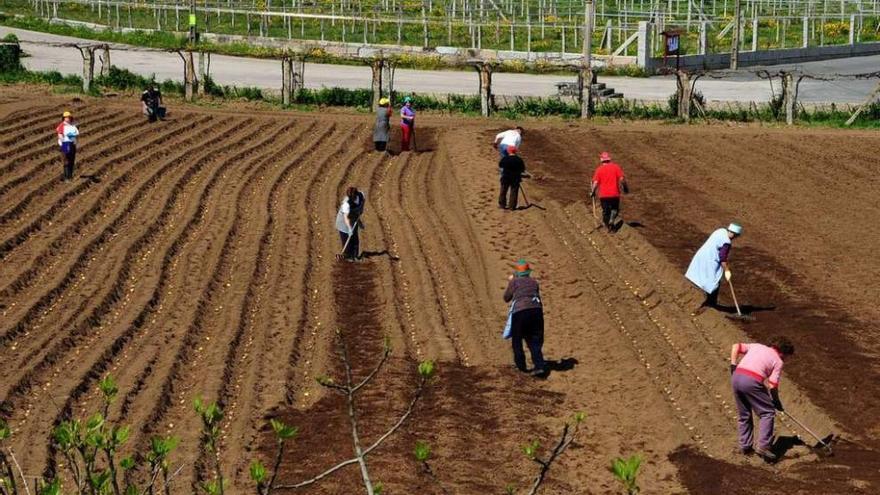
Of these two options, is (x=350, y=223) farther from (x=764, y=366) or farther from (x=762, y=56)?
(x=762, y=56)

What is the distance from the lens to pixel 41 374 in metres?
16.2

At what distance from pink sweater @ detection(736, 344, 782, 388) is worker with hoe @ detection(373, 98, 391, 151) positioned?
19095 millimetres

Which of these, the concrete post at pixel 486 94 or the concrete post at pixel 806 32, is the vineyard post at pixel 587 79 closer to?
the concrete post at pixel 486 94

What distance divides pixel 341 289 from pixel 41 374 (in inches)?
225

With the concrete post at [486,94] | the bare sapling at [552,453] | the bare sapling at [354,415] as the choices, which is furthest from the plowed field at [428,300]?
the concrete post at [486,94]

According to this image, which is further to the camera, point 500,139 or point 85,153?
point 85,153

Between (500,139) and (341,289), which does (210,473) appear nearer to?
(341,289)

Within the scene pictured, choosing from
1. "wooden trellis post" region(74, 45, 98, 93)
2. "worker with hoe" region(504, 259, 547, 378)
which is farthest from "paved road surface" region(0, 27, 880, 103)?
"worker with hoe" region(504, 259, 547, 378)

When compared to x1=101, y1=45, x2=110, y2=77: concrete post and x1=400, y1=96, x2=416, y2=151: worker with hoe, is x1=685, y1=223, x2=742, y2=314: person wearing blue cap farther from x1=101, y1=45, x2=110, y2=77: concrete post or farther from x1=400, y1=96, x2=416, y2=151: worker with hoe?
x1=101, y1=45, x2=110, y2=77: concrete post

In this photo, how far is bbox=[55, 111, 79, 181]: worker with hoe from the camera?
2667cm

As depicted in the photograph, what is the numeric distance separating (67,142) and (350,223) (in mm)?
7096

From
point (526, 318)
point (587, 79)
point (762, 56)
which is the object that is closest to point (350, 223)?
point (526, 318)

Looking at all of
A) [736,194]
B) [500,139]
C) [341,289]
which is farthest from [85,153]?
[736,194]

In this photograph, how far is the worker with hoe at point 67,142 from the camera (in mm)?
26672
